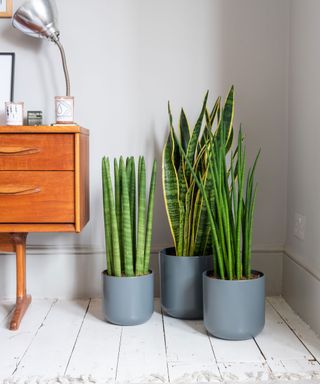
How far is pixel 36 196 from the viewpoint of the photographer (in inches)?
76.4

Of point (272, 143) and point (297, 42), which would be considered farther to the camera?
point (272, 143)

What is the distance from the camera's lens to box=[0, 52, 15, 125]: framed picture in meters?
2.25

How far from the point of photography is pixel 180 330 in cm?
196

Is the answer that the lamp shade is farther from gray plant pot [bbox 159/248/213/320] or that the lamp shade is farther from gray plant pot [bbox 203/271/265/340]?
gray plant pot [bbox 203/271/265/340]

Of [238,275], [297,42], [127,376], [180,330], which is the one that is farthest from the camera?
[297,42]

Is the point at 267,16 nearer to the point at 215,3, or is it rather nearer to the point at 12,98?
the point at 215,3

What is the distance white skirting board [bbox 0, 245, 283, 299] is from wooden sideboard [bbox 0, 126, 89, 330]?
1.40ft

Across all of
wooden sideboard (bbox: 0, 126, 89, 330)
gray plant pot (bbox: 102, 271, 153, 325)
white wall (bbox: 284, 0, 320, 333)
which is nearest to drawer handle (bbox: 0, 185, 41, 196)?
wooden sideboard (bbox: 0, 126, 89, 330)

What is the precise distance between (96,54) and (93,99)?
204mm

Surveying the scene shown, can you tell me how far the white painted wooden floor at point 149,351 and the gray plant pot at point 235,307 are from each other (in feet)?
0.14

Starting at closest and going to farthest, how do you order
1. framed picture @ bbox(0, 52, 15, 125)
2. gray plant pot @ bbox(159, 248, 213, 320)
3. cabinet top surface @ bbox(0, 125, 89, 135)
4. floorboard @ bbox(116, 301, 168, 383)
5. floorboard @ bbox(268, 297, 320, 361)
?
floorboard @ bbox(116, 301, 168, 383) → floorboard @ bbox(268, 297, 320, 361) → cabinet top surface @ bbox(0, 125, 89, 135) → gray plant pot @ bbox(159, 248, 213, 320) → framed picture @ bbox(0, 52, 15, 125)

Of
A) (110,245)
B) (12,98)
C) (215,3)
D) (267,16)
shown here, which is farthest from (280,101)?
(12,98)

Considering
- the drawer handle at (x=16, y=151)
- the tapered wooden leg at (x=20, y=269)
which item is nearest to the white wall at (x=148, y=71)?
the tapered wooden leg at (x=20, y=269)

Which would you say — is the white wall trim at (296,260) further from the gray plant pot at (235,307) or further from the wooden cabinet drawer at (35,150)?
the wooden cabinet drawer at (35,150)
